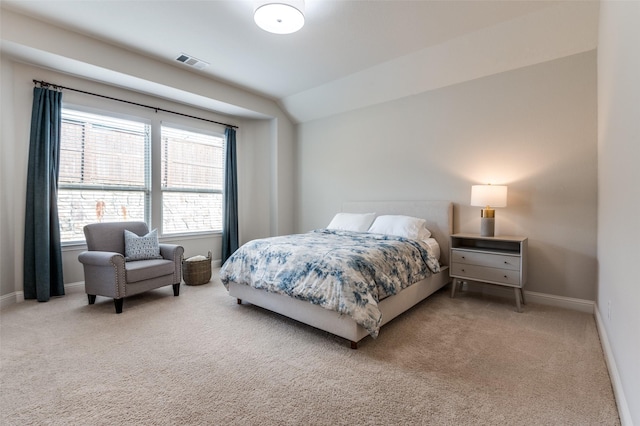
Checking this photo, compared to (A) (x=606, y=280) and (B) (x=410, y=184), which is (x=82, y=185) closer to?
(B) (x=410, y=184)

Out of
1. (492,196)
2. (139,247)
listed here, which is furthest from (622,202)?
(139,247)

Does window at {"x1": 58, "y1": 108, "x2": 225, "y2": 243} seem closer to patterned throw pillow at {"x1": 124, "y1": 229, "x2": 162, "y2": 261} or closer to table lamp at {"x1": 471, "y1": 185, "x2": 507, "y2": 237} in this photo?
patterned throw pillow at {"x1": 124, "y1": 229, "x2": 162, "y2": 261}

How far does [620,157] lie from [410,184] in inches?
98.5

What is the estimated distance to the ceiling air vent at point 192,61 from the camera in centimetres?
366

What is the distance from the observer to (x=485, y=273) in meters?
3.17

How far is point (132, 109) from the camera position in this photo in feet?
13.5

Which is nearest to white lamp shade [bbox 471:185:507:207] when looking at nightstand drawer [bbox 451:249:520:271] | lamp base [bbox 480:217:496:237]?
lamp base [bbox 480:217:496:237]

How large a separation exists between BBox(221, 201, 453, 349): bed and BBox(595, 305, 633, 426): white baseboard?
1312 mm

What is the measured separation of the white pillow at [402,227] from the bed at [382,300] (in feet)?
0.71

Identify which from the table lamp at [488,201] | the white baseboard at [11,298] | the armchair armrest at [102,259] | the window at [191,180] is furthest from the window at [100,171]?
the table lamp at [488,201]

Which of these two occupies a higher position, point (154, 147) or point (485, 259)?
point (154, 147)

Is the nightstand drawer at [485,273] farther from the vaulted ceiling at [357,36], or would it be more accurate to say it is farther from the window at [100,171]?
the window at [100,171]

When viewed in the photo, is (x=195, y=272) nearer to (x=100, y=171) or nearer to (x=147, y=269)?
(x=147, y=269)

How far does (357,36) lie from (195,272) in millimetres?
3561
